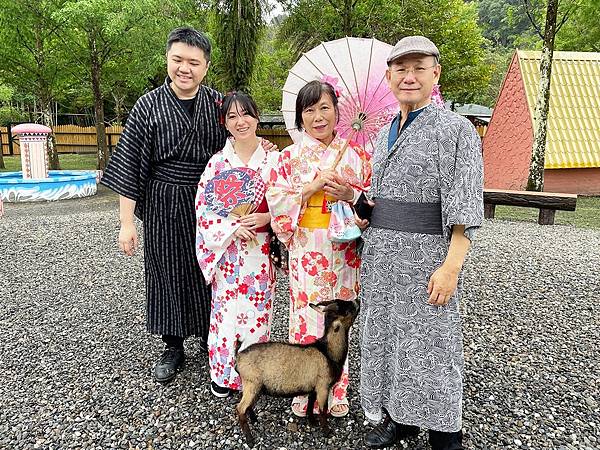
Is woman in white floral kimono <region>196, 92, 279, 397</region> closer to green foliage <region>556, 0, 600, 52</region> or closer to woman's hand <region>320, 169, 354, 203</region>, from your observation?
woman's hand <region>320, 169, 354, 203</region>

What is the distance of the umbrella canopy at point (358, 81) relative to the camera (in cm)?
268

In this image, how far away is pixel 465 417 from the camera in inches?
109

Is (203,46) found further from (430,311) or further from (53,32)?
(53,32)

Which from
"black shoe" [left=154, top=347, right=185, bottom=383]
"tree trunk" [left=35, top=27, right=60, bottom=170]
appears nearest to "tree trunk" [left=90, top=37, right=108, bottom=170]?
"tree trunk" [left=35, top=27, right=60, bottom=170]

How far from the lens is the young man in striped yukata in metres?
2.86

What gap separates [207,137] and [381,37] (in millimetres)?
13751

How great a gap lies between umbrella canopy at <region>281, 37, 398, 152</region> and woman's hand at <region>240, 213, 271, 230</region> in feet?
1.61

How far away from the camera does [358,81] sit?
106 inches

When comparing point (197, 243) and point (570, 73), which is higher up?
point (570, 73)

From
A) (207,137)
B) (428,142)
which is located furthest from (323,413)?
(207,137)

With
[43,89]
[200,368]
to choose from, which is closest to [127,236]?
[200,368]

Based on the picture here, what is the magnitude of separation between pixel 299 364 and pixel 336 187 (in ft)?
2.94

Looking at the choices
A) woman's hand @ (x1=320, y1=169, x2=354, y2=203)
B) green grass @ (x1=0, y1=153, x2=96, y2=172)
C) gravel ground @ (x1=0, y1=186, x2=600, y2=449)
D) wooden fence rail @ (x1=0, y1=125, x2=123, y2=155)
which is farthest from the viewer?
wooden fence rail @ (x1=0, y1=125, x2=123, y2=155)

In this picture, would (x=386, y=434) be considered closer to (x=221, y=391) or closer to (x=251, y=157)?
(x=221, y=391)
